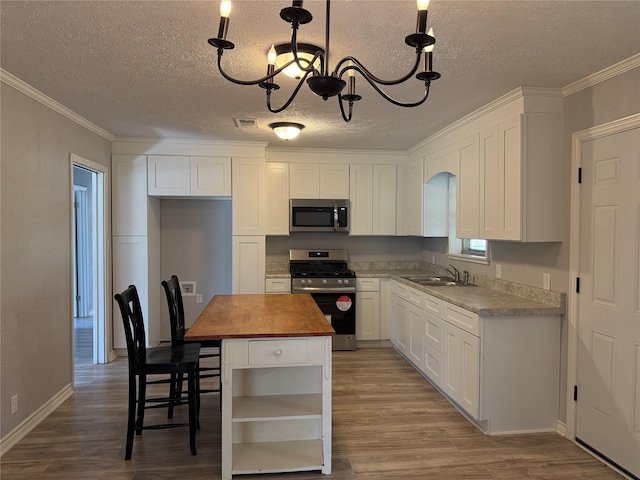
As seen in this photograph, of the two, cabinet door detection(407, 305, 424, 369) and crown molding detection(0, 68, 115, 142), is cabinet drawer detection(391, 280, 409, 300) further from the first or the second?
crown molding detection(0, 68, 115, 142)

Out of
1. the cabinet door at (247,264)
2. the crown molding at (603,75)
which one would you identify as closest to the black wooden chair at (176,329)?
the cabinet door at (247,264)

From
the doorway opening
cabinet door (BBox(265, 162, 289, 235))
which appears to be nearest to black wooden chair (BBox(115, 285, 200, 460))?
A: the doorway opening

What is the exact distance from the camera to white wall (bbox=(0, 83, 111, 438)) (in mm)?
2660

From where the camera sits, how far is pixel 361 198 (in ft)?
16.9

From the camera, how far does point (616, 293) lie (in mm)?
2459

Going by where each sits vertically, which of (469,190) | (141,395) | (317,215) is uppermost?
(469,190)

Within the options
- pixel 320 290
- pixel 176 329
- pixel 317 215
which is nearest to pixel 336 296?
pixel 320 290

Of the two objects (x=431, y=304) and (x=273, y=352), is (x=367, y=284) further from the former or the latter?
(x=273, y=352)

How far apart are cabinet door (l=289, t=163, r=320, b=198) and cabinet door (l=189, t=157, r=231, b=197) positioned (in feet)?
2.56

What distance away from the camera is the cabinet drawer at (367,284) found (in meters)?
4.89

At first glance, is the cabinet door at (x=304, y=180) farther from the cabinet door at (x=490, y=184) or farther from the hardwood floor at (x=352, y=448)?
the hardwood floor at (x=352, y=448)

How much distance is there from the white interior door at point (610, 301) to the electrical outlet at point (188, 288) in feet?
13.6

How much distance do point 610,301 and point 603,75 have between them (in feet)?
4.51

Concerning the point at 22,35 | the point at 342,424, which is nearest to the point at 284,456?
the point at 342,424
